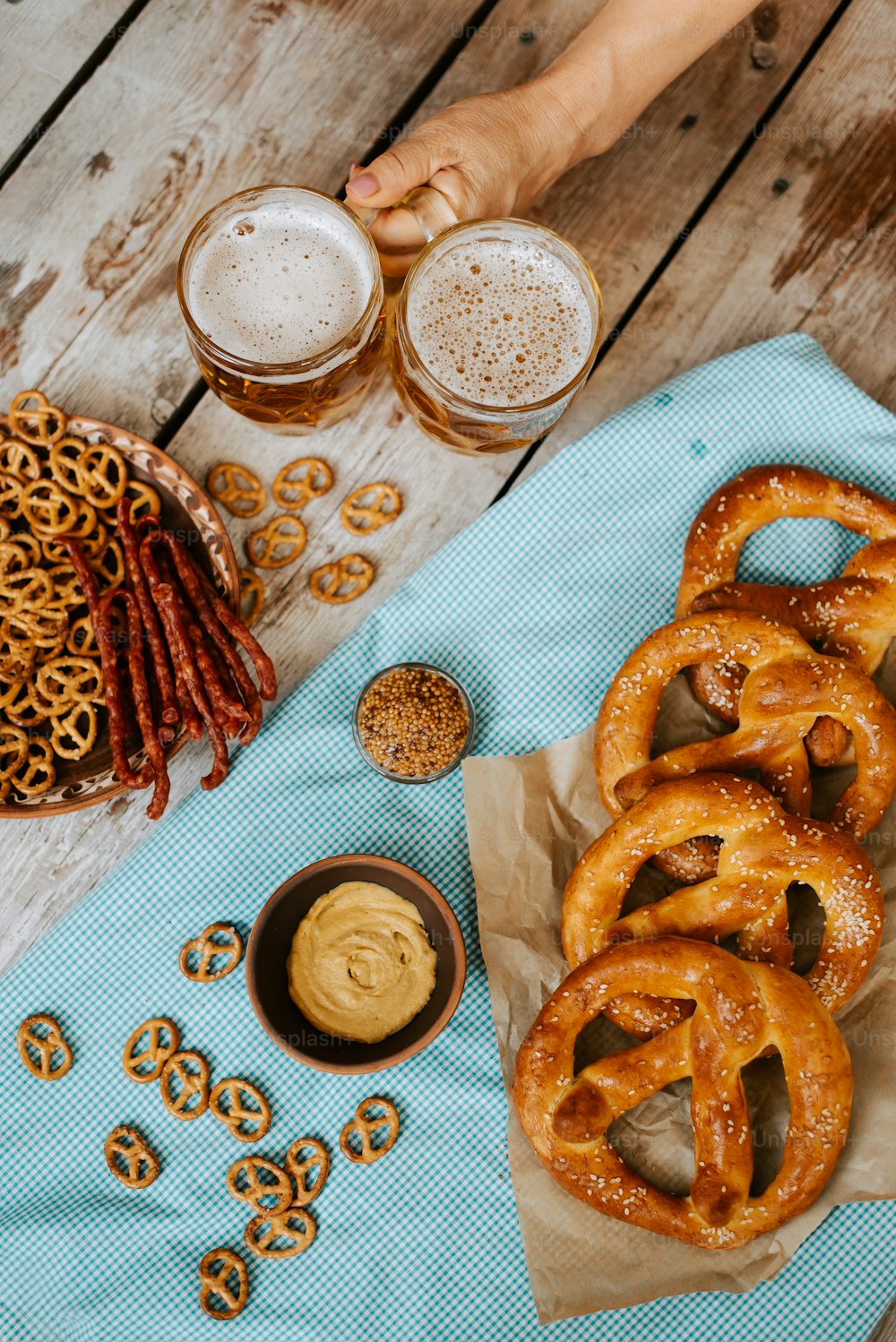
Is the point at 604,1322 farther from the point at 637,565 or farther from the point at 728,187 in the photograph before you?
the point at 728,187

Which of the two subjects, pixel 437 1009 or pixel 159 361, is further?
pixel 159 361

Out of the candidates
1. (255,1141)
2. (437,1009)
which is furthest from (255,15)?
(255,1141)

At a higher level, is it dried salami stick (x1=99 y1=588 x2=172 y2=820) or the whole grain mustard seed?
the whole grain mustard seed

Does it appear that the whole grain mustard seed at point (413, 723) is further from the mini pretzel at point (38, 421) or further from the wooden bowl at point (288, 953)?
the mini pretzel at point (38, 421)

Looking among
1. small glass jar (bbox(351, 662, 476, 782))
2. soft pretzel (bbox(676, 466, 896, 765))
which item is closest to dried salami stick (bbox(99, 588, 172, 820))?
small glass jar (bbox(351, 662, 476, 782))

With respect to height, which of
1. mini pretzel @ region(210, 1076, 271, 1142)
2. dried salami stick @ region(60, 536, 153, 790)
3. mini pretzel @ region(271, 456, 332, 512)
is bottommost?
mini pretzel @ region(210, 1076, 271, 1142)

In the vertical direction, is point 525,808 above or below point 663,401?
below

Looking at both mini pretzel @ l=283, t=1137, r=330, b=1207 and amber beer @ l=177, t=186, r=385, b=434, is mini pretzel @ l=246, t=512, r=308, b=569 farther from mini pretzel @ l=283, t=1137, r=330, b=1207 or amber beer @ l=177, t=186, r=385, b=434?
mini pretzel @ l=283, t=1137, r=330, b=1207
